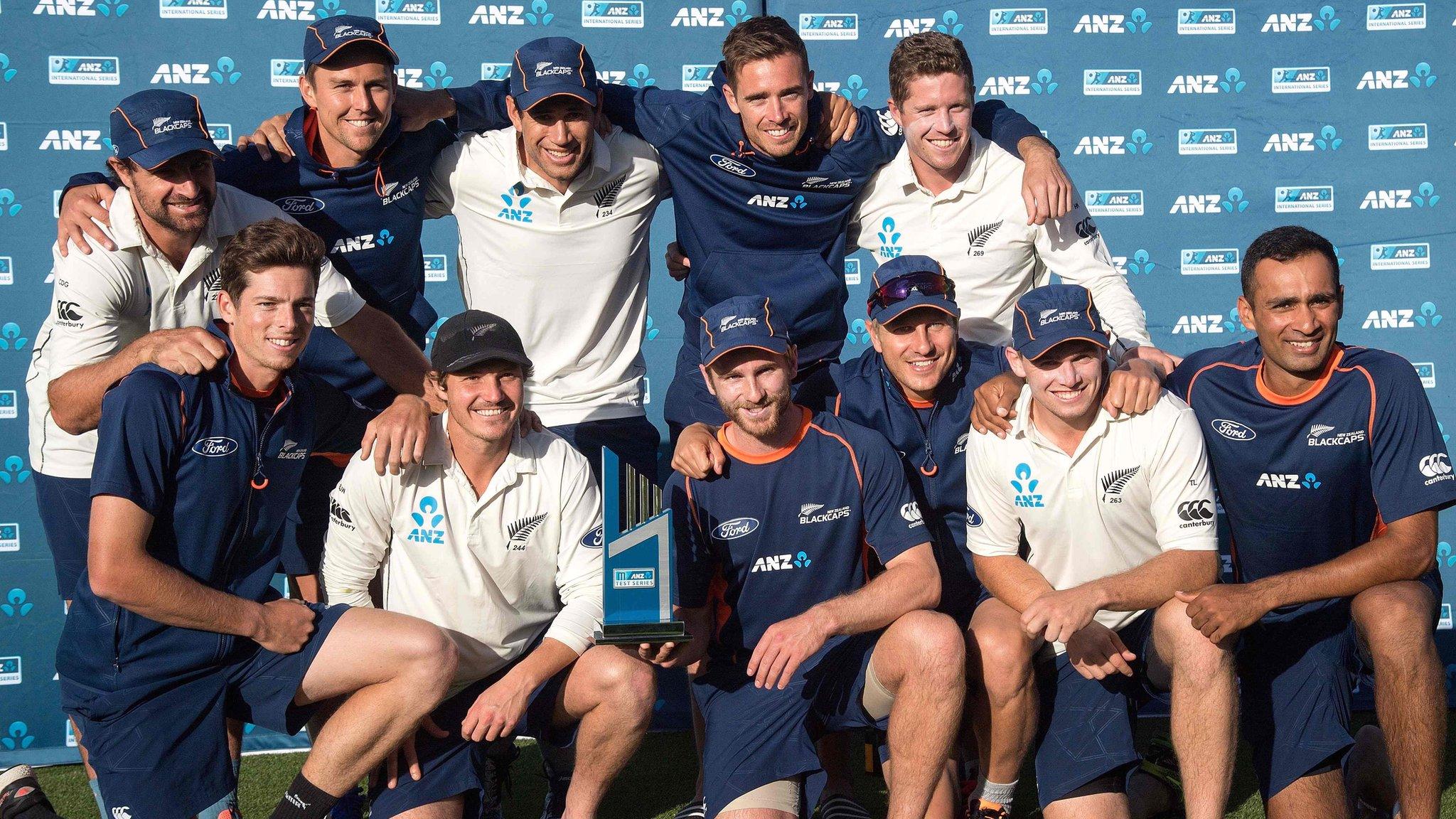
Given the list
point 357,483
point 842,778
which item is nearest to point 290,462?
point 357,483

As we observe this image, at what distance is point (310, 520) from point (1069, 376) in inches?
83.6

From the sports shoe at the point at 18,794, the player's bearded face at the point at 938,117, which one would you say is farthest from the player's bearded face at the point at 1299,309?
the sports shoe at the point at 18,794

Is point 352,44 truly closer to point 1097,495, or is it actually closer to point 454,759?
point 454,759

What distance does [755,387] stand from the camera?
2955 millimetres

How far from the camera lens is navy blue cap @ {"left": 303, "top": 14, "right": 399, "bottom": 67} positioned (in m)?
3.22

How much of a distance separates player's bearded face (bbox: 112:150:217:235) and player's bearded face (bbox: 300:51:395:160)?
13.4 inches

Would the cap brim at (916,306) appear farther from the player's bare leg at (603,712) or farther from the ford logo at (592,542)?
the player's bare leg at (603,712)

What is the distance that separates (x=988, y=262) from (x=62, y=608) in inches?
127

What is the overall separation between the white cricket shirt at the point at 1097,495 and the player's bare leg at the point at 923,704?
329 millimetres

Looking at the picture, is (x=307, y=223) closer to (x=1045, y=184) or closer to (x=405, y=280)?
(x=405, y=280)

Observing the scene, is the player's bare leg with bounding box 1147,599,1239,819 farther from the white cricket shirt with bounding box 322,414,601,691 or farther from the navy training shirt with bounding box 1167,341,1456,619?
the white cricket shirt with bounding box 322,414,601,691

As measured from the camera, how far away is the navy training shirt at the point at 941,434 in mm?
3234

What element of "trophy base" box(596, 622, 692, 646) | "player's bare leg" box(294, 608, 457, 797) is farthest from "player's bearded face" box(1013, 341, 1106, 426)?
"player's bare leg" box(294, 608, 457, 797)

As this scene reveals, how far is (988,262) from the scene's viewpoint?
3.49m
